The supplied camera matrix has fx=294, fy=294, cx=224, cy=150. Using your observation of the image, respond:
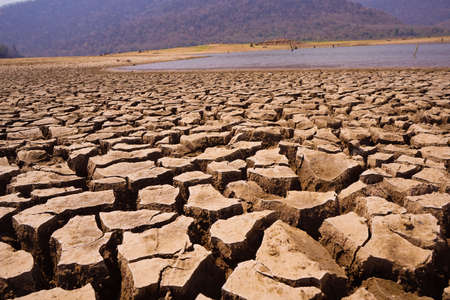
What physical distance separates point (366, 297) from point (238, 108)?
10.6 feet

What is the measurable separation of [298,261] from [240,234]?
0.97ft

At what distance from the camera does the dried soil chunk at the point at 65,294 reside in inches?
42.4

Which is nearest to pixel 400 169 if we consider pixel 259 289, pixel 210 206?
pixel 210 206

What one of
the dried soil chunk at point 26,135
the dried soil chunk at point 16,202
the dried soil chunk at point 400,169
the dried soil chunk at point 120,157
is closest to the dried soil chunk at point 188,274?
the dried soil chunk at point 16,202

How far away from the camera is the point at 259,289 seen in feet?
3.57

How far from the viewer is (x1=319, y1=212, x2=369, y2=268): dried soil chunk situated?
132 cm

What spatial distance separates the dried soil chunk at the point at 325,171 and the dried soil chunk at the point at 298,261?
557 millimetres

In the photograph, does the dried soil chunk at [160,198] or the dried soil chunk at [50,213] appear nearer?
the dried soil chunk at [50,213]

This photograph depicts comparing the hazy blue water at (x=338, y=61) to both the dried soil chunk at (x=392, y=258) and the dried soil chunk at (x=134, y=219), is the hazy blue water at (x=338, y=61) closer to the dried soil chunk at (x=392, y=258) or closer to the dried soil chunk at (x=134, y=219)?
the dried soil chunk at (x=392, y=258)

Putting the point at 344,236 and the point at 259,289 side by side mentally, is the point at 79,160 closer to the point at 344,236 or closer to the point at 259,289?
the point at 259,289

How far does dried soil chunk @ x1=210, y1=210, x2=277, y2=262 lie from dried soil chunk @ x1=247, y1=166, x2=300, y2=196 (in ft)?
1.12

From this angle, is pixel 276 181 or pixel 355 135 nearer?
pixel 276 181

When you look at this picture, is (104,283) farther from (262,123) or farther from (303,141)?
(262,123)

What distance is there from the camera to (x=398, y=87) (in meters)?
5.13
